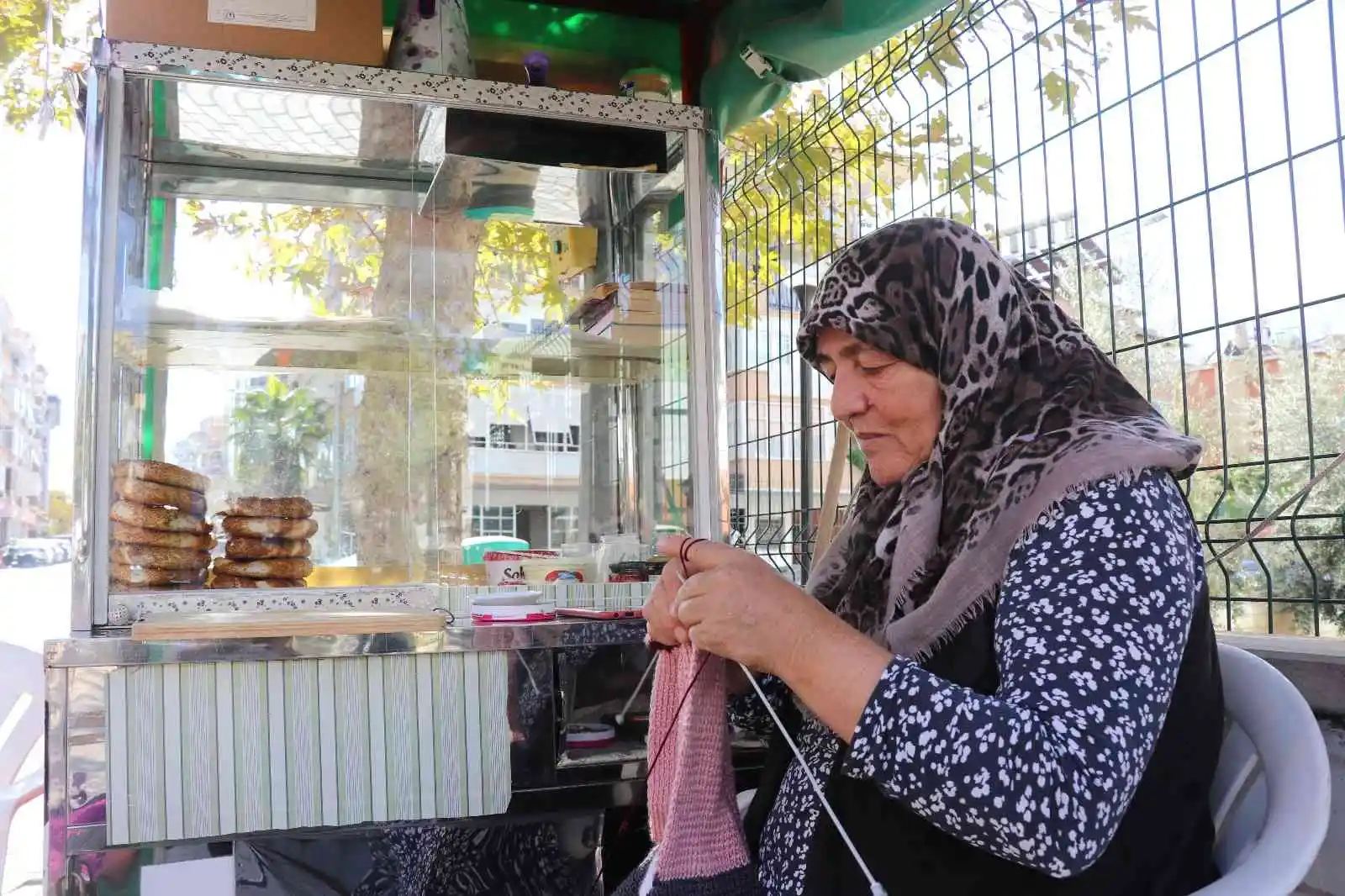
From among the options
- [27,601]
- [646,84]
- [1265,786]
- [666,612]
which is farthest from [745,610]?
[27,601]

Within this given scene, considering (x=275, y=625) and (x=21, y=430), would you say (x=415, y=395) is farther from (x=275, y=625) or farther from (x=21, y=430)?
(x=21, y=430)

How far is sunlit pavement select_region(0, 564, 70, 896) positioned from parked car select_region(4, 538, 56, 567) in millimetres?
89

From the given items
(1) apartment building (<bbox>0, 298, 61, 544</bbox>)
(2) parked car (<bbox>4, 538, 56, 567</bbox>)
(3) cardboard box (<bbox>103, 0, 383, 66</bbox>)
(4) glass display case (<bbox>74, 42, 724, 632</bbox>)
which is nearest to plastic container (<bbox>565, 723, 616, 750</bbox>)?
(4) glass display case (<bbox>74, 42, 724, 632</bbox>)

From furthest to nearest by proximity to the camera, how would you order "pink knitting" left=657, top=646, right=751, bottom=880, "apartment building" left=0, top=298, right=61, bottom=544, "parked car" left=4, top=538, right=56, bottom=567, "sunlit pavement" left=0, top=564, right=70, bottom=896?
"parked car" left=4, top=538, right=56, bottom=567
"apartment building" left=0, top=298, right=61, bottom=544
"sunlit pavement" left=0, top=564, right=70, bottom=896
"pink knitting" left=657, top=646, right=751, bottom=880

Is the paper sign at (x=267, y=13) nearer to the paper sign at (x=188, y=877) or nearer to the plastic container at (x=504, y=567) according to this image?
the plastic container at (x=504, y=567)

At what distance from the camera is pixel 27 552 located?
358 inches

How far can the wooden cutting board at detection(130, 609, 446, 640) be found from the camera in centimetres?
212

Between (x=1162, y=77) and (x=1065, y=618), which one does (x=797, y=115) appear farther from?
(x=1065, y=618)

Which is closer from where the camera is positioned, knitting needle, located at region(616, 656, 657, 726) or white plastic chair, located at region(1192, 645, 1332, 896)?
white plastic chair, located at region(1192, 645, 1332, 896)

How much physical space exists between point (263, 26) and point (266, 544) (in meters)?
1.27

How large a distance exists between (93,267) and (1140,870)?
2352 mm

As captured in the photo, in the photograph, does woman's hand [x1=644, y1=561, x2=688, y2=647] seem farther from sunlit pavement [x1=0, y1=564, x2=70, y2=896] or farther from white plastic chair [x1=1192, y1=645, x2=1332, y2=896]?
sunlit pavement [x1=0, y1=564, x2=70, y2=896]

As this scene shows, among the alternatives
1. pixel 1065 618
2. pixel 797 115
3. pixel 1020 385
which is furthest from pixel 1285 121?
pixel 797 115

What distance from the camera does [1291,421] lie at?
6.66 feet
